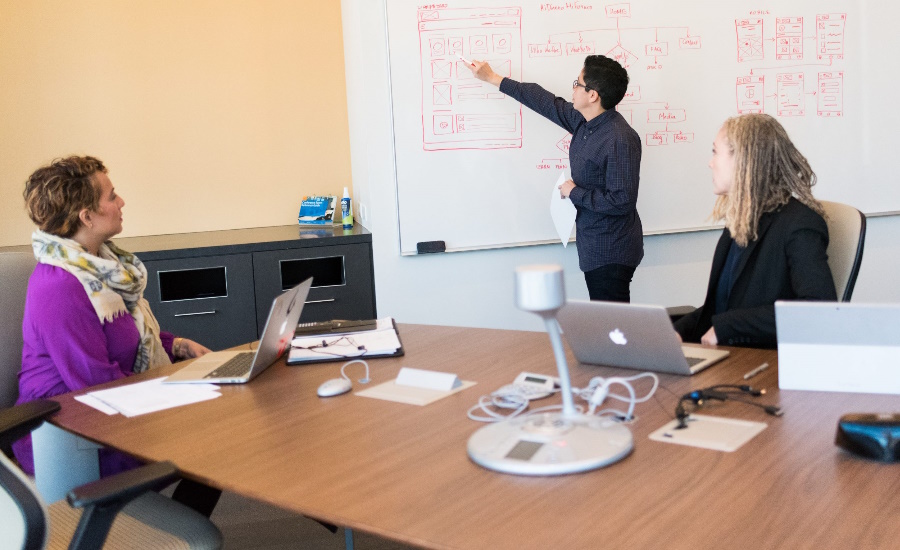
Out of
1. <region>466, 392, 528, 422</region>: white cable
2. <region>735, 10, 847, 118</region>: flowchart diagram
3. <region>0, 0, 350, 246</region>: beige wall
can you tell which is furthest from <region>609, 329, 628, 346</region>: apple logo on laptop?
<region>0, 0, 350, 246</region>: beige wall

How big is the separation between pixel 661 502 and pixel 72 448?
4.61 feet

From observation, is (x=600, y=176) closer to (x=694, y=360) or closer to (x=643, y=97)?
(x=643, y=97)

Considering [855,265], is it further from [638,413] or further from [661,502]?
[661,502]

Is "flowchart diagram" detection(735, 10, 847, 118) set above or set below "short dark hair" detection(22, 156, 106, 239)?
above

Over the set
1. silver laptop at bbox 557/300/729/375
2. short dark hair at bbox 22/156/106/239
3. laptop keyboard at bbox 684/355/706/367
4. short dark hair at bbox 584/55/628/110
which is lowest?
laptop keyboard at bbox 684/355/706/367

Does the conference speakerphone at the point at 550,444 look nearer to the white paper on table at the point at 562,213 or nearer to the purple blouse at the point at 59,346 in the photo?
the purple blouse at the point at 59,346

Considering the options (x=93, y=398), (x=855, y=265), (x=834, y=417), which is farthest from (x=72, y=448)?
(x=855, y=265)

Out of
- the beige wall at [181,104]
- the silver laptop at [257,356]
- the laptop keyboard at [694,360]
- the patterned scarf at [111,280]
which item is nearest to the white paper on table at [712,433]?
the laptop keyboard at [694,360]

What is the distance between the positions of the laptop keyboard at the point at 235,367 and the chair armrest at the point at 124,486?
668 millimetres

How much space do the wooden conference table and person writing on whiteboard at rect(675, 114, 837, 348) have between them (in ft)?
1.03

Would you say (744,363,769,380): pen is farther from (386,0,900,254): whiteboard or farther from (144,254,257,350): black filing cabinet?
(144,254,257,350): black filing cabinet

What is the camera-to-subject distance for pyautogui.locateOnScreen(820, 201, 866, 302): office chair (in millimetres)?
2354

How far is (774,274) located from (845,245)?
216mm

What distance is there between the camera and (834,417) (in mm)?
1577
